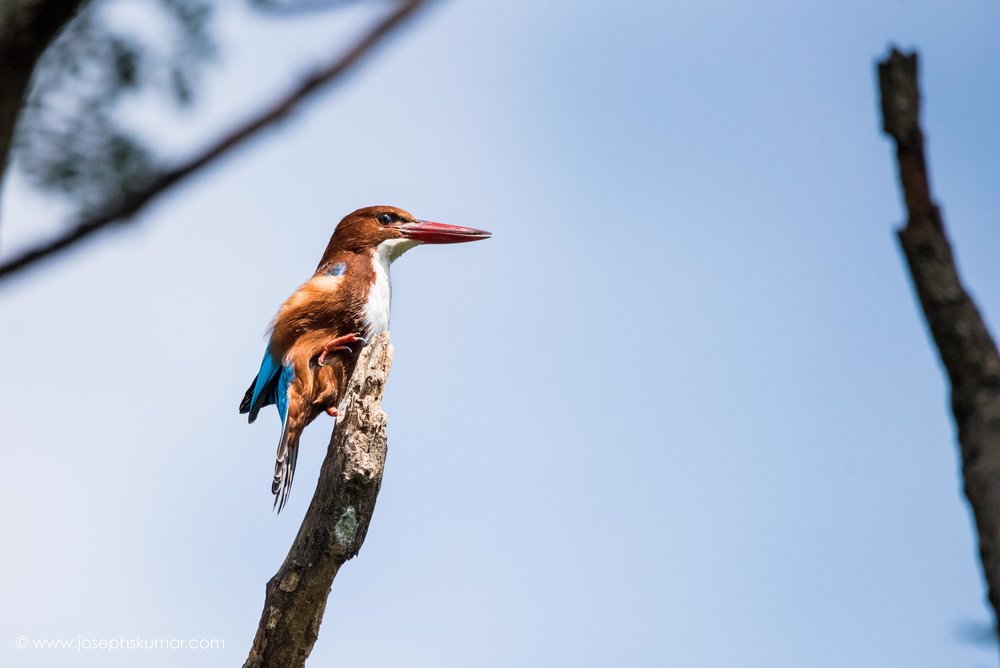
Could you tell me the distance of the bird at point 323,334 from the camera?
5637 mm

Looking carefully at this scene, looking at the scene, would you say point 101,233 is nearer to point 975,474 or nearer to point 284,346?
point 975,474

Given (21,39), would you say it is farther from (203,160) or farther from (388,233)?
(388,233)

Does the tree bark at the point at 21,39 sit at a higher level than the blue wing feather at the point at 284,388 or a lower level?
lower

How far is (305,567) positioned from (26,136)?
272 cm

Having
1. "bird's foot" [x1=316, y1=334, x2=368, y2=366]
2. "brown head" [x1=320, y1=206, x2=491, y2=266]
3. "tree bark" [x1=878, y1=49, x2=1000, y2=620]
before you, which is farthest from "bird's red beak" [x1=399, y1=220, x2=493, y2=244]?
"tree bark" [x1=878, y1=49, x2=1000, y2=620]

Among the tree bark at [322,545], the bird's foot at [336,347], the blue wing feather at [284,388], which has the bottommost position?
the tree bark at [322,545]

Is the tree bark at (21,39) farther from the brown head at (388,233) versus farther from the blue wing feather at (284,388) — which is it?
the brown head at (388,233)

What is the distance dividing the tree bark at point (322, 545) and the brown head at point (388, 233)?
244 cm

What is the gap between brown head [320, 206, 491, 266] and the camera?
6.64 m

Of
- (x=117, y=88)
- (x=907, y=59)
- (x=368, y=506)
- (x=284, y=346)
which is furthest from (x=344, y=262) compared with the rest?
(x=907, y=59)

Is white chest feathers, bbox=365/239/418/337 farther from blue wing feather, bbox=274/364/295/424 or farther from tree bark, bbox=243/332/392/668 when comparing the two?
tree bark, bbox=243/332/392/668

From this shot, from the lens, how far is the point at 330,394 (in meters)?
5.75

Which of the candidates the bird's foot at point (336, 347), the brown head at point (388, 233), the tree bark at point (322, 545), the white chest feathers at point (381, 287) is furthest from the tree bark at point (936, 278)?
the brown head at point (388, 233)

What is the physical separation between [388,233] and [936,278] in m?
5.51
